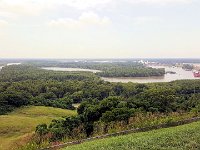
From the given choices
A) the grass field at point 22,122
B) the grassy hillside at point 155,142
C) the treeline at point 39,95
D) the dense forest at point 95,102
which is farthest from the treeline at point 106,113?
the treeline at point 39,95

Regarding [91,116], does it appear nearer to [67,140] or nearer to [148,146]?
[67,140]

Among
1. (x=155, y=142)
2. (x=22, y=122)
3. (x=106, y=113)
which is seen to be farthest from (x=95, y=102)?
(x=155, y=142)

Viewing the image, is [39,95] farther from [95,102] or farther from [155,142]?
[155,142]

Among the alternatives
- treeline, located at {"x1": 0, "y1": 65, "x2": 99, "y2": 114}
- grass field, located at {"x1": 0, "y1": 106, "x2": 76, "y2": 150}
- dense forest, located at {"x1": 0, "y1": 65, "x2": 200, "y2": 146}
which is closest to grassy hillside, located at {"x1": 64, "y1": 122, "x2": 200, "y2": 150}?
dense forest, located at {"x1": 0, "y1": 65, "x2": 200, "y2": 146}

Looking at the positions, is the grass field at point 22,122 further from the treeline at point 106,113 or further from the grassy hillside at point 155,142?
the grassy hillside at point 155,142

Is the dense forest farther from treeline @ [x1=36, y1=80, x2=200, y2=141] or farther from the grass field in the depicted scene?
the grass field

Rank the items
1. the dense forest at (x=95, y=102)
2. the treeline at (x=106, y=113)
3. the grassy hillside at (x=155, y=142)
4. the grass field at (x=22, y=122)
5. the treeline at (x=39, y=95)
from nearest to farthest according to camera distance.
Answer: the grassy hillside at (x=155, y=142), the treeline at (x=106, y=113), the dense forest at (x=95, y=102), the grass field at (x=22, y=122), the treeline at (x=39, y=95)

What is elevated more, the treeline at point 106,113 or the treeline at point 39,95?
the treeline at point 106,113
